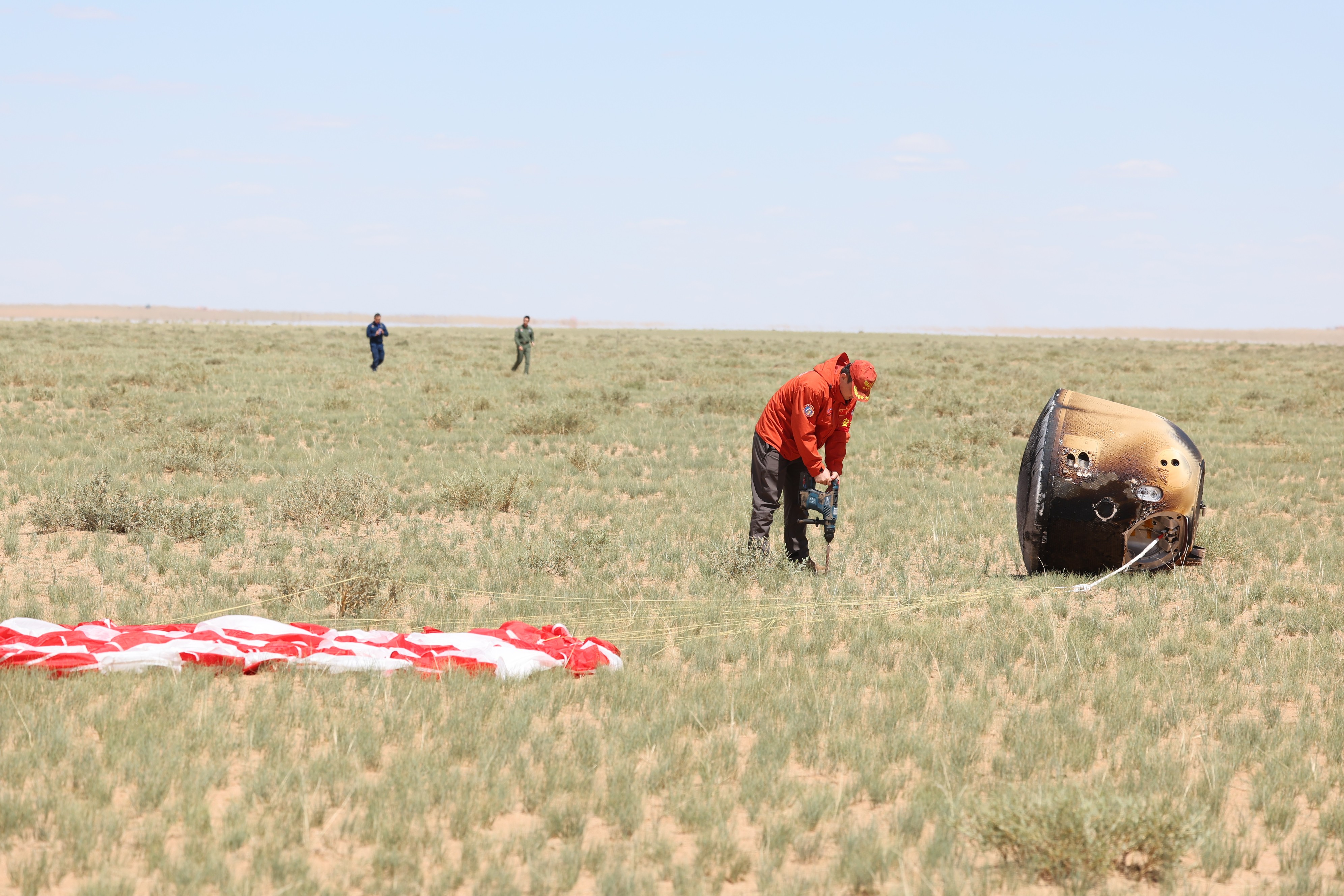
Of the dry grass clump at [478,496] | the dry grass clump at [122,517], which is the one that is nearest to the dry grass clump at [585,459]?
the dry grass clump at [478,496]

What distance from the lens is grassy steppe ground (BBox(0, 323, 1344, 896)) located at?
169 inches

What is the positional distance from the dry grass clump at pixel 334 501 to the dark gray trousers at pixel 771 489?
4639mm

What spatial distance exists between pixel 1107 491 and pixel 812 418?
244 cm

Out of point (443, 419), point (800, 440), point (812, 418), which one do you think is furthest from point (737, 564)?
point (443, 419)

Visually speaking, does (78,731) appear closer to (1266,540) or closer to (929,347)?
(1266,540)

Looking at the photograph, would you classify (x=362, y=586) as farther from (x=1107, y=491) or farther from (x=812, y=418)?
(x=1107, y=491)

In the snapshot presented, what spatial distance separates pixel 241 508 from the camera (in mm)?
12148

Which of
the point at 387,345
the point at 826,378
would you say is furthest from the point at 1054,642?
the point at 387,345

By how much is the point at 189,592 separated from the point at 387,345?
44.0 metres

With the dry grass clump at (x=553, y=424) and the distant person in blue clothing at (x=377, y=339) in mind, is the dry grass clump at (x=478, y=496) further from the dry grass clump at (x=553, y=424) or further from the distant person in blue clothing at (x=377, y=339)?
the distant person in blue clothing at (x=377, y=339)

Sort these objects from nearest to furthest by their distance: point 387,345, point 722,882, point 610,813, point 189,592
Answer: point 722,882
point 610,813
point 189,592
point 387,345

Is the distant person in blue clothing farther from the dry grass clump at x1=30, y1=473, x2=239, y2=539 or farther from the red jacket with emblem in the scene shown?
the red jacket with emblem

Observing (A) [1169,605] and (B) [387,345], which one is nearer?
(A) [1169,605]

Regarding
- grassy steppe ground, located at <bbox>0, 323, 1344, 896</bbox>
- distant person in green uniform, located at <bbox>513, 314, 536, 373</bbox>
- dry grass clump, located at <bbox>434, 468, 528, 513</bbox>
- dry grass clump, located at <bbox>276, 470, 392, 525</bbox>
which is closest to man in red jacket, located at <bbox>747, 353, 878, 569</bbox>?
grassy steppe ground, located at <bbox>0, 323, 1344, 896</bbox>
